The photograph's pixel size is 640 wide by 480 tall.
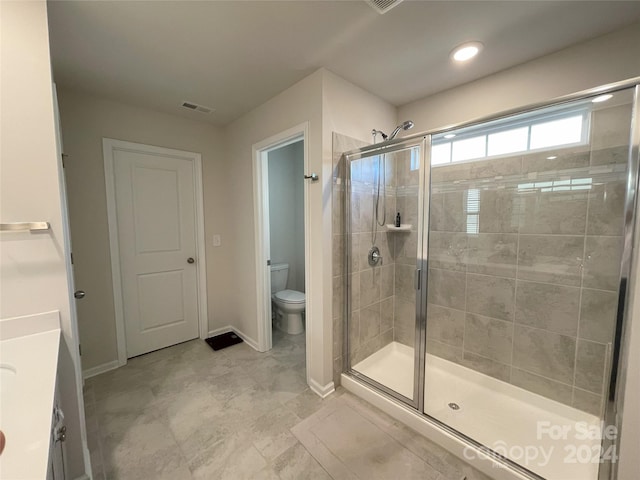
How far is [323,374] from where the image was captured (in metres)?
2.04

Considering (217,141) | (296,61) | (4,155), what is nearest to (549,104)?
(296,61)

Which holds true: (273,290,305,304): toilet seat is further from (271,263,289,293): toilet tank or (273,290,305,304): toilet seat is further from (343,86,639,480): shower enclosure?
(343,86,639,480): shower enclosure

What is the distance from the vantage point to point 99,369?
2303mm

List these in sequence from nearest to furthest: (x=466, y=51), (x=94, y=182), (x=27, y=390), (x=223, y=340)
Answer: (x=27, y=390), (x=466, y=51), (x=94, y=182), (x=223, y=340)

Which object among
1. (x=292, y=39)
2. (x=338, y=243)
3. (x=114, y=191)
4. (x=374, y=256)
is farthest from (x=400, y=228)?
(x=114, y=191)

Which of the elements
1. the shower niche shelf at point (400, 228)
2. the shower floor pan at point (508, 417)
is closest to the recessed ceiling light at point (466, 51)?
the shower niche shelf at point (400, 228)

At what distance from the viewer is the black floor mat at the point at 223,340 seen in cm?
278

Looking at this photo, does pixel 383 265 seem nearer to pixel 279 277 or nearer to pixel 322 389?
pixel 322 389

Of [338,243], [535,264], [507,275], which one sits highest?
[338,243]

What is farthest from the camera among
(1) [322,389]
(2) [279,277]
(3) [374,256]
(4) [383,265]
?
(2) [279,277]

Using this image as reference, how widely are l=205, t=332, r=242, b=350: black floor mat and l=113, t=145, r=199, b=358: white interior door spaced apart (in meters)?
0.24

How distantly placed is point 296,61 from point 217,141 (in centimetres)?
155

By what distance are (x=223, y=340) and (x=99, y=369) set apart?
3.50 ft

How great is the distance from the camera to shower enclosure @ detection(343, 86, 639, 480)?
1534mm
